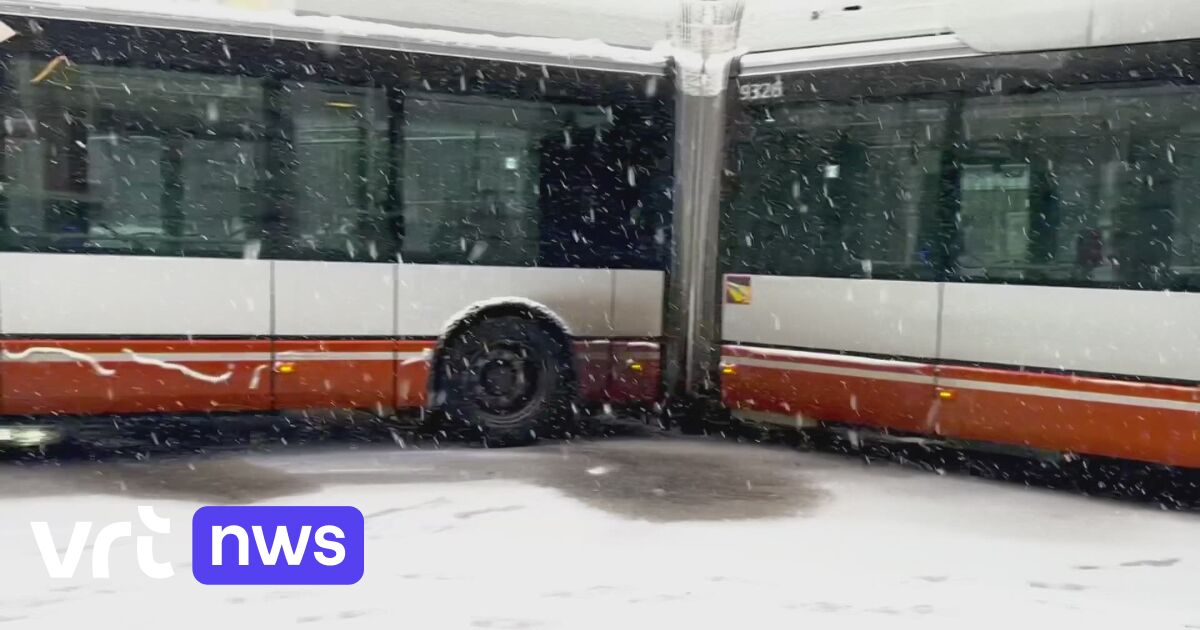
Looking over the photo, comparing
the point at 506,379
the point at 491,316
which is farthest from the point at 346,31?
the point at 506,379

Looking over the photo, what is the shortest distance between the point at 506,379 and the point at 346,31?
2674mm

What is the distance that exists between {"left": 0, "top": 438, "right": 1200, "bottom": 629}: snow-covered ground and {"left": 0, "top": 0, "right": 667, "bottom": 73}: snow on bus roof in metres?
2.81

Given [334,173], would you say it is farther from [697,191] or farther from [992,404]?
[992,404]

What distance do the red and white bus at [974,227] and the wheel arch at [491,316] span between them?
1216mm

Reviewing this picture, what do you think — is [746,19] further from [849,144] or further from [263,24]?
[263,24]

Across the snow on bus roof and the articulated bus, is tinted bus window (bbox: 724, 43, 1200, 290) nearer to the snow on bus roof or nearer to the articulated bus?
the articulated bus

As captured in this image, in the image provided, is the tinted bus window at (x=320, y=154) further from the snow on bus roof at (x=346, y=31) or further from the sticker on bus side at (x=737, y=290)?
the sticker on bus side at (x=737, y=290)

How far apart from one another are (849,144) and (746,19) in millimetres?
1522

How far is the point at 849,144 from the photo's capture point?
30.7ft

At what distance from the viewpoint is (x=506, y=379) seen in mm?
9602

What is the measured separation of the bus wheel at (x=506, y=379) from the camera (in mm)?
9359

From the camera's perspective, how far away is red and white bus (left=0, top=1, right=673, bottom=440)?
8172 mm

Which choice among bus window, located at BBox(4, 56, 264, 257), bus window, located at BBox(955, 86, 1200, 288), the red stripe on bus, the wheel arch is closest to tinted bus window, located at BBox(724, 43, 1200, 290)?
bus window, located at BBox(955, 86, 1200, 288)

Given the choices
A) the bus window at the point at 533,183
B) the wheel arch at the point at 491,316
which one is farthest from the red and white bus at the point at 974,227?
the wheel arch at the point at 491,316
